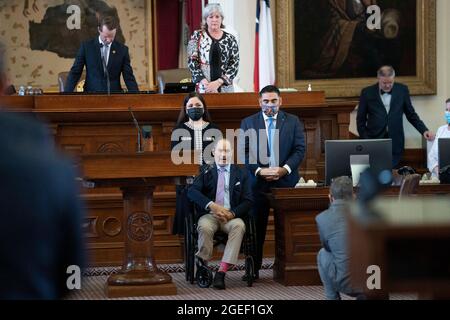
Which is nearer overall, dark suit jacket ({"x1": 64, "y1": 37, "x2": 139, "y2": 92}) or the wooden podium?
the wooden podium

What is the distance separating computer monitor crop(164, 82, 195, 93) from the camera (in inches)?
404

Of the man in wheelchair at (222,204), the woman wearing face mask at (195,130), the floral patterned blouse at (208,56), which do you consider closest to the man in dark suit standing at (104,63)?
the floral patterned blouse at (208,56)

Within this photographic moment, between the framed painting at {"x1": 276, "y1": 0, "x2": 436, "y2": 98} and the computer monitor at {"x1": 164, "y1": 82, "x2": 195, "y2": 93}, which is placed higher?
the framed painting at {"x1": 276, "y1": 0, "x2": 436, "y2": 98}

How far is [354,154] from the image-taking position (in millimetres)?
8359

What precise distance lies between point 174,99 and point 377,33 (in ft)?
17.7

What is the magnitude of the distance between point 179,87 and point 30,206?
8632 millimetres

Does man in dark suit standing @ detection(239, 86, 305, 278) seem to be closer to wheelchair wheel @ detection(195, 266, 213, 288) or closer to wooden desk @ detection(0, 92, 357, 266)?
wheelchair wheel @ detection(195, 266, 213, 288)

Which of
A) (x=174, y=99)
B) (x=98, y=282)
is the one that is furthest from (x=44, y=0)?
(x=98, y=282)

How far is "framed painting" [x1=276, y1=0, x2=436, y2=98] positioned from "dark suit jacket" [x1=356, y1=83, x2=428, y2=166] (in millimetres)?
1325

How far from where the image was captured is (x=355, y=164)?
8.42 metres

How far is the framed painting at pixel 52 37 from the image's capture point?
662 inches

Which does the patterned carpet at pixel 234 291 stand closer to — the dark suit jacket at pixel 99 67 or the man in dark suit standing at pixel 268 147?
the man in dark suit standing at pixel 268 147

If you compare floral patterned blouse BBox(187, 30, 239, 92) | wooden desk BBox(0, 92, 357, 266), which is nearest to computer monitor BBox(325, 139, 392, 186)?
wooden desk BBox(0, 92, 357, 266)
